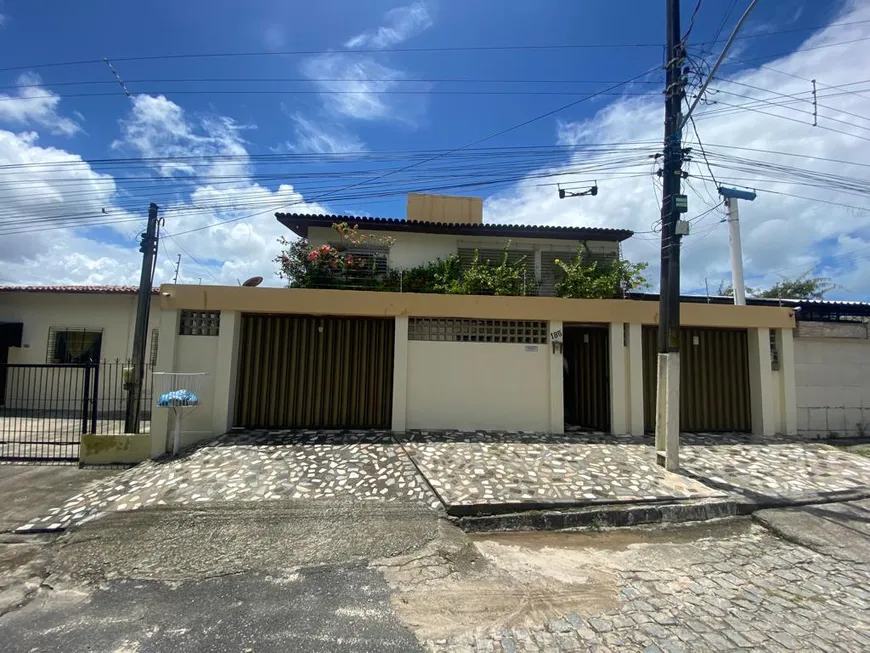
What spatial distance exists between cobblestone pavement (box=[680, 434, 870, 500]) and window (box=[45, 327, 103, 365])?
1362 cm

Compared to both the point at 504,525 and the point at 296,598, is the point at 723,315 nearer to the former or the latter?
the point at 504,525

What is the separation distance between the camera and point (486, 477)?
17.7ft

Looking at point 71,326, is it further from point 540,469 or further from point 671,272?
point 671,272

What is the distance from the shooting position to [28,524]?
178 inches

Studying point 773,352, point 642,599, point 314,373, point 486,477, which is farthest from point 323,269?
point 773,352

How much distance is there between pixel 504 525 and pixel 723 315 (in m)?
6.38

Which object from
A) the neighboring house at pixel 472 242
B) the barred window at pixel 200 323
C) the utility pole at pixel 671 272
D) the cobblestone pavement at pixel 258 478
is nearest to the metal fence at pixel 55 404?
the barred window at pixel 200 323

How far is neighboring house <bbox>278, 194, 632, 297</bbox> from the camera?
10.4m

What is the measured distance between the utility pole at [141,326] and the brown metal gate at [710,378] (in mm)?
8935

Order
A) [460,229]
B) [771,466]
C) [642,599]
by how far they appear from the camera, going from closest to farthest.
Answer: [642,599] → [771,466] → [460,229]

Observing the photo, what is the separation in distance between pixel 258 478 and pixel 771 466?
7.15m

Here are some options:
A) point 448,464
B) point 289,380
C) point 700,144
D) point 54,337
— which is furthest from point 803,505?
point 54,337

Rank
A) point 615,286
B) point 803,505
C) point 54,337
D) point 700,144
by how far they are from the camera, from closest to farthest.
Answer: point 803,505 → point 700,144 → point 615,286 → point 54,337

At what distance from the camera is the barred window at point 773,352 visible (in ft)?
27.4
